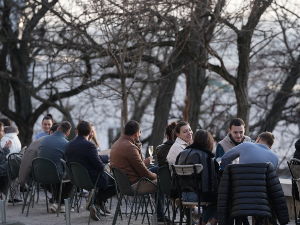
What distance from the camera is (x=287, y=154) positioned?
14766mm

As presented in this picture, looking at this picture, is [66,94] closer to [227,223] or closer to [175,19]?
[175,19]

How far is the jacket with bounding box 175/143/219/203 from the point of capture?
5.37m

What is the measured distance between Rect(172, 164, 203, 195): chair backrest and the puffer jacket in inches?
16.1

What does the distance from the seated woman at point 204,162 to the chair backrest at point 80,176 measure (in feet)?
5.45

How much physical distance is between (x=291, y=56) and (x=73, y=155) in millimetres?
9098

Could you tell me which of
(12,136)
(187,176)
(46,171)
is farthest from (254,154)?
(12,136)

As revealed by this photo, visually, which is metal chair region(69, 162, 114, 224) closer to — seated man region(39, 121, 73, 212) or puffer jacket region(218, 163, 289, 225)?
seated man region(39, 121, 73, 212)

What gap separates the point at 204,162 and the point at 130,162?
1.28m

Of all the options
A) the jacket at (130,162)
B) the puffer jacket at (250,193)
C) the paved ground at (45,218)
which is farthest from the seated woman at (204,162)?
the paved ground at (45,218)

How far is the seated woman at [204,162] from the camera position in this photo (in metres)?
5.38

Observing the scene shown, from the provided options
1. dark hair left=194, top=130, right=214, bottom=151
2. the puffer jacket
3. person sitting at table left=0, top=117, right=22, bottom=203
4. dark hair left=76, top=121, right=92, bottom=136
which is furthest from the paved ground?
the puffer jacket

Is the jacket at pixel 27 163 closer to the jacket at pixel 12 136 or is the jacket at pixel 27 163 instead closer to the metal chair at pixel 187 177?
the jacket at pixel 12 136

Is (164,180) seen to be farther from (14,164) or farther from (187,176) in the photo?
(14,164)

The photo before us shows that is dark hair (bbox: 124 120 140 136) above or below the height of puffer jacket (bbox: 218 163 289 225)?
above
